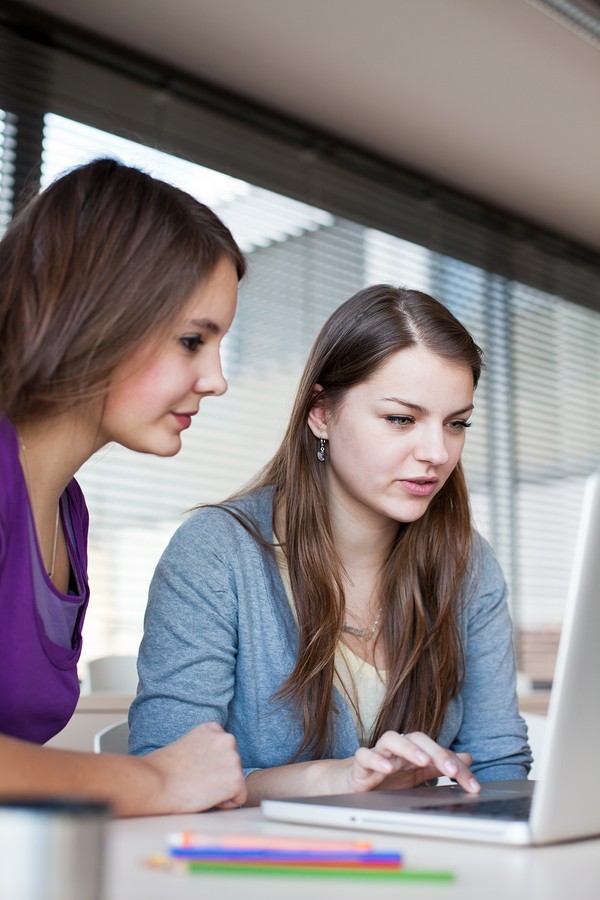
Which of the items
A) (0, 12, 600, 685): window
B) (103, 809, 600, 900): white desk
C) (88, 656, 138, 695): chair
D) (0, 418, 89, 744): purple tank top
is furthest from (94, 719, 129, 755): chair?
(88, 656, 138, 695): chair

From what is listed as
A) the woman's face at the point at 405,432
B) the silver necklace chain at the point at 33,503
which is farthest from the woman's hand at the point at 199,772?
the woman's face at the point at 405,432

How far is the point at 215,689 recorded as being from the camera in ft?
4.25

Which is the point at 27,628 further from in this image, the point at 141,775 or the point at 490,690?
the point at 490,690

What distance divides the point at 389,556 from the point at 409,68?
187cm

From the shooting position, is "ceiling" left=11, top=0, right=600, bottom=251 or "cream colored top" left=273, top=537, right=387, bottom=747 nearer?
"cream colored top" left=273, top=537, right=387, bottom=747

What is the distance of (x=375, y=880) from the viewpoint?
60 centimetres

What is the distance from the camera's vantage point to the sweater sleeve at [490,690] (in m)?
1.49

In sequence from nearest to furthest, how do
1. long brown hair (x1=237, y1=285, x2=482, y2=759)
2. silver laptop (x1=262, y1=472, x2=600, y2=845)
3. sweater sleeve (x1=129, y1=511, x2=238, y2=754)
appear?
silver laptop (x1=262, y1=472, x2=600, y2=845), sweater sleeve (x1=129, y1=511, x2=238, y2=754), long brown hair (x1=237, y1=285, x2=482, y2=759)

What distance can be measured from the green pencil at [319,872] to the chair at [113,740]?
2.61 ft

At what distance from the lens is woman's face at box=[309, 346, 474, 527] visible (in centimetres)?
150

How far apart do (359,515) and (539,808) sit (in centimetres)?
88

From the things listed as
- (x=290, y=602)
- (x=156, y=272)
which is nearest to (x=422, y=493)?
(x=290, y=602)

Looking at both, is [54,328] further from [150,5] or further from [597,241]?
[597,241]

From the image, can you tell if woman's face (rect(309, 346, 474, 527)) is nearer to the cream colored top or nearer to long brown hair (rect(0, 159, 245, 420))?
the cream colored top
